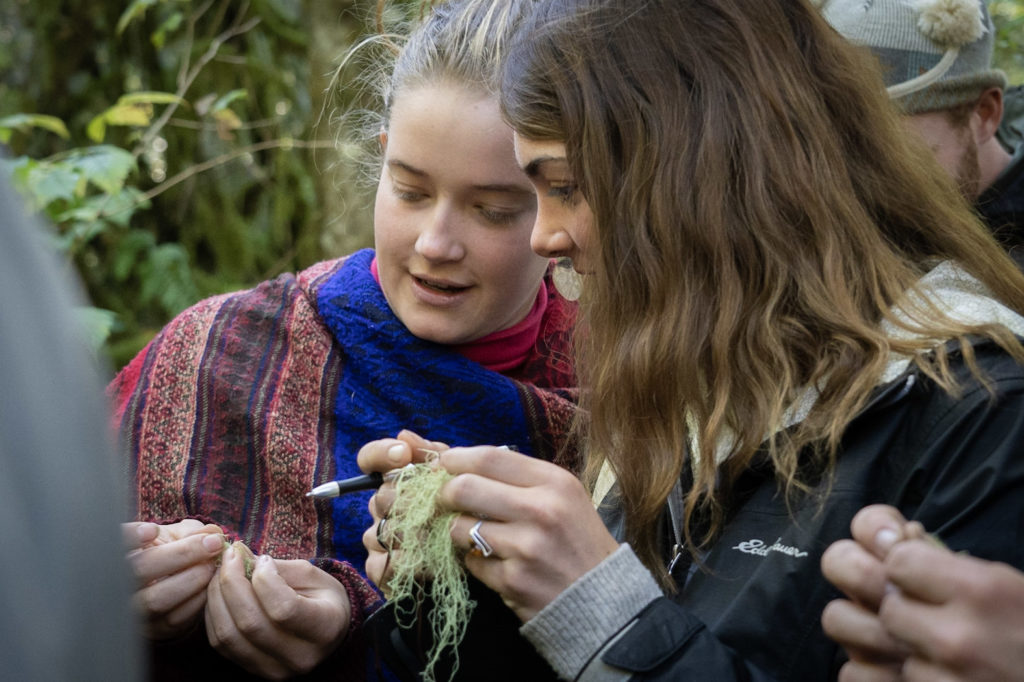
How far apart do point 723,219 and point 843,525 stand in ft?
1.71

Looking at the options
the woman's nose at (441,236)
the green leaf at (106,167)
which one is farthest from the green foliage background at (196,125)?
the woman's nose at (441,236)

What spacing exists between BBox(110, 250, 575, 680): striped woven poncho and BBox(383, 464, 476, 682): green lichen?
1.59ft

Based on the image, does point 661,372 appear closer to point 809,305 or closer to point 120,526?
point 809,305

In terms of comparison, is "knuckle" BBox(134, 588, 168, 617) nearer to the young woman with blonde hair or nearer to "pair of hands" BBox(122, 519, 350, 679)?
"pair of hands" BBox(122, 519, 350, 679)

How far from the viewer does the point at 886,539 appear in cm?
104

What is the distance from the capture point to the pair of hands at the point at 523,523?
1.45 m

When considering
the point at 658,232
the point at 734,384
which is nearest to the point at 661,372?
the point at 734,384

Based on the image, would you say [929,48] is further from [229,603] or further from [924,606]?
[229,603]

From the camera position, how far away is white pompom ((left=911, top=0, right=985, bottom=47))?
2.44 meters

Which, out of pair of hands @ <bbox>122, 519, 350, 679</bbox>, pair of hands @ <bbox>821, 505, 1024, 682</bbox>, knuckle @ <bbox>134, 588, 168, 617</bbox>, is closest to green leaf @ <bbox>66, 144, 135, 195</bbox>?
pair of hands @ <bbox>122, 519, 350, 679</bbox>

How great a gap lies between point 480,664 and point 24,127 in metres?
3.30

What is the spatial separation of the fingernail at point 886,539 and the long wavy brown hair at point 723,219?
0.50 m

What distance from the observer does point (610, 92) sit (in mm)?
1731

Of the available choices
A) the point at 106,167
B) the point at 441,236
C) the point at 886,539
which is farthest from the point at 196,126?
the point at 886,539
